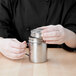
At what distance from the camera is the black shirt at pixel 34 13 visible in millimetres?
1319

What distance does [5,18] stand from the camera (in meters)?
1.28

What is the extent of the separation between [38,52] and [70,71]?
17cm

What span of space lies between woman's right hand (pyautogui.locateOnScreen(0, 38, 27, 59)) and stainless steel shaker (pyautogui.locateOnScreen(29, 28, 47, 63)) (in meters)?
0.06

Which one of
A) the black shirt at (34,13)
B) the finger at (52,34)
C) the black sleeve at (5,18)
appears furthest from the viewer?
the black shirt at (34,13)

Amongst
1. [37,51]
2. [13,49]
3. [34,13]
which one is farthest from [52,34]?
[34,13]

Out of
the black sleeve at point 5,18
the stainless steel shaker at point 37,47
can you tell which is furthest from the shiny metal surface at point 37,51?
the black sleeve at point 5,18

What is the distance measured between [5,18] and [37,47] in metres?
0.41

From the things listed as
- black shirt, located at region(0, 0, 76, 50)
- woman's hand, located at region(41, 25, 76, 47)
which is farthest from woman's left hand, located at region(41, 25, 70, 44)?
black shirt, located at region(0, 0, 76, 50)

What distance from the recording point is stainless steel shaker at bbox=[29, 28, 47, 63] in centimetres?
94

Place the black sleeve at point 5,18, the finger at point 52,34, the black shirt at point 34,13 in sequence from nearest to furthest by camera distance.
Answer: the finger at point 52,34 → the black sleeve at point 5,18 → the black shirt at point 34,13

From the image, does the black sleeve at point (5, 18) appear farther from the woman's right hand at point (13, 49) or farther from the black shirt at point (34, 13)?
the woman's right hand at point (13, 49)

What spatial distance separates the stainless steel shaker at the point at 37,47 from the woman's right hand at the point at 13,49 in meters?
0.06

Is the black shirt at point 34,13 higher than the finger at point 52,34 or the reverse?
the reverse

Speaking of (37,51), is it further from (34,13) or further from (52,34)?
(34,13)
